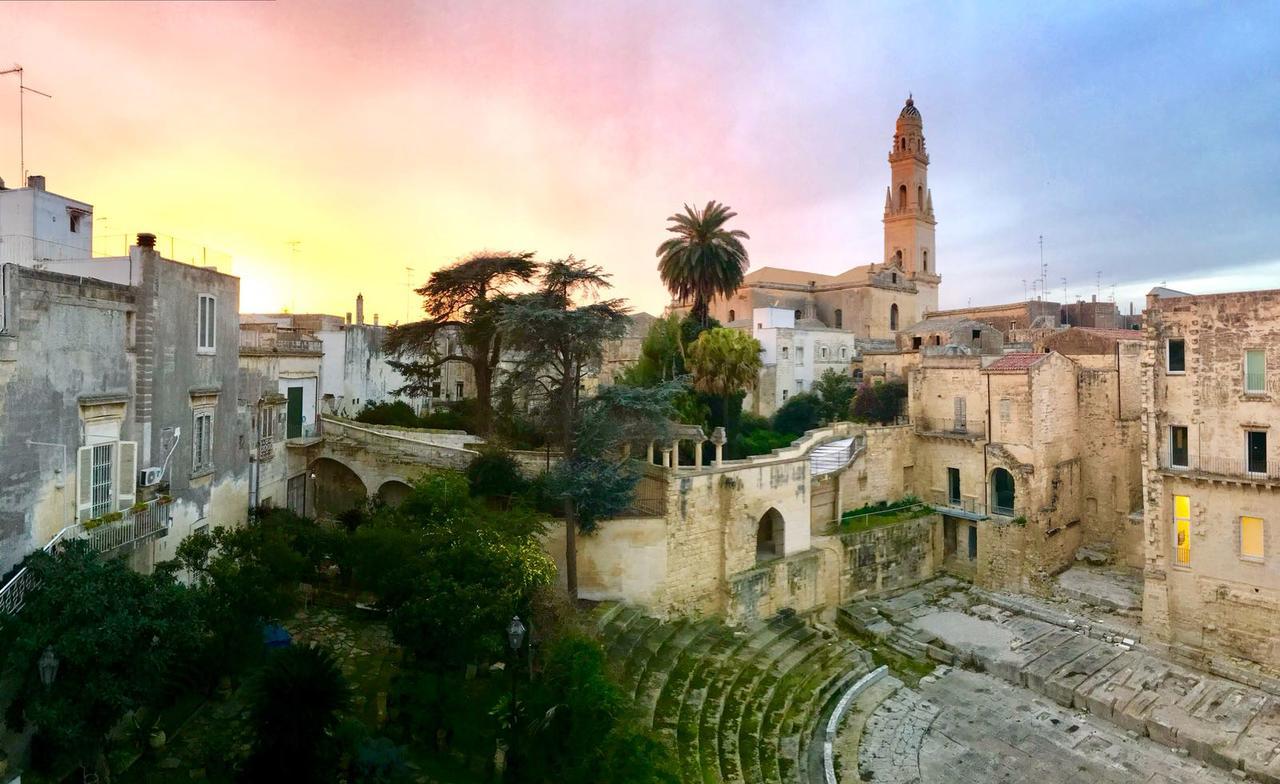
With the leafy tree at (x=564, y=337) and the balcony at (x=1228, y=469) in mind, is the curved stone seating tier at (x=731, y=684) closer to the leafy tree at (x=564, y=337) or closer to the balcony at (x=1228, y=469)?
the leafy tree at (x=564, y=337)

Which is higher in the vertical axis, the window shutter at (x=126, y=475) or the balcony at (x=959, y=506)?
the window shutter at (x=126, y=475)

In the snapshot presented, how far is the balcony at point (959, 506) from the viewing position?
97.6ft

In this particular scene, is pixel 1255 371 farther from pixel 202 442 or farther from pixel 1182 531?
pixel 202 442

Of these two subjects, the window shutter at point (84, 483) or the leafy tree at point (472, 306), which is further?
the leafy tree at point (472, 306)

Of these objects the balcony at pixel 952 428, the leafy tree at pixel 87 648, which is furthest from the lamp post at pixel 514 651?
the balcony at pixel 952 428

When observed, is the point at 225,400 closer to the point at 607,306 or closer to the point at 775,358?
the point at 607,306

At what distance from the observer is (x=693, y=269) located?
33719mm

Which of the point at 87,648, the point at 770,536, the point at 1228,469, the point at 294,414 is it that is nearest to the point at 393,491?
the point at 294,414

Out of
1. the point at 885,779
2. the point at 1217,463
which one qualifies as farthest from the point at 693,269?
the point at 885,779

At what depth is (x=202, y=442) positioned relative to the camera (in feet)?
52.9

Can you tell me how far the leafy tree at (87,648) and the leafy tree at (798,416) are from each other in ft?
101

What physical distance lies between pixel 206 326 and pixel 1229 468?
28.7 meters

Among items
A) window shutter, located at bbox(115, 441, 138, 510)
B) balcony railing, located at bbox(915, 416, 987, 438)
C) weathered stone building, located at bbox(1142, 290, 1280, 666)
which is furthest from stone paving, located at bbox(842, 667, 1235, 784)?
window shutter, located at bbox(115, 441, 138, 510)

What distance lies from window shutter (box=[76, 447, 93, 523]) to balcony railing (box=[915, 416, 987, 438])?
29.3m
